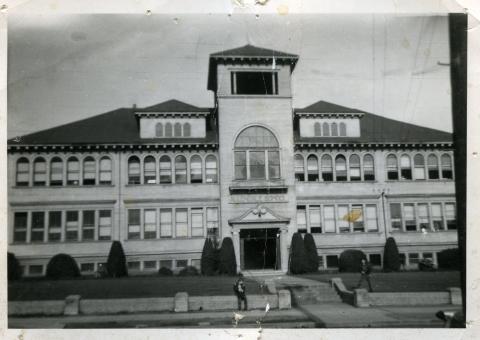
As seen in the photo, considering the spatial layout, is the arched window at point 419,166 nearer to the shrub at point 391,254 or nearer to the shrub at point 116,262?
the shrub at point 391,254

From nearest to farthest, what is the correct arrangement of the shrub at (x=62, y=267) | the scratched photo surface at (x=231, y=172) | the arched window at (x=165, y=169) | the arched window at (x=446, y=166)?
1. the scratched photo surface at (x=231, y=172)
2. the arched window at (x=446, y=166)
3. the shrub at (x=62, y=267)
4. the arched window at (x=165, y=169)

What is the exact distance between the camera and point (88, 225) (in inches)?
582

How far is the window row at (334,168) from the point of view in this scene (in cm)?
1537

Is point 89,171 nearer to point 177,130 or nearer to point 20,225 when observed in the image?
point 177,130

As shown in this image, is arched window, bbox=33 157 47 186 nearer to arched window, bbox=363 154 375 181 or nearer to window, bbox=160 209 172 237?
window, bbox=160 209 172 237

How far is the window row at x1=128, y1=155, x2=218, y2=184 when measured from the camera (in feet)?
49.8

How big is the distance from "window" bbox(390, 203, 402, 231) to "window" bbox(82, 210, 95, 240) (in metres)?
10.2

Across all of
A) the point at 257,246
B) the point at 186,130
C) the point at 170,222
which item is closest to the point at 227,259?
the point at 257,246

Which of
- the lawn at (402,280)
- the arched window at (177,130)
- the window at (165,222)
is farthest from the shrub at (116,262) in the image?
the lawn at (402,280)

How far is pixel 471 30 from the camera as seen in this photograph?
30.6 ft

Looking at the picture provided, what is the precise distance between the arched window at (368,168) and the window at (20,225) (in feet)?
36.7

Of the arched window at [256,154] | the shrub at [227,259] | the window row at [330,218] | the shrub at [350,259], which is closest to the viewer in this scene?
the shrub at [227,259]

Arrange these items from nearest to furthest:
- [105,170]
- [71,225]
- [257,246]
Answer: [71,225] → [105,170] → [257,246]

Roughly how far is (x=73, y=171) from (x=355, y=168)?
9.99 meters
